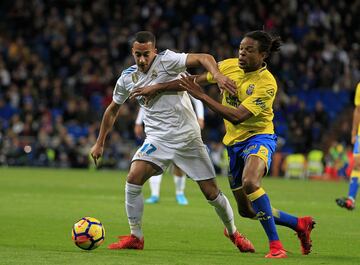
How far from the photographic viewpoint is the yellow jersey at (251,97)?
8.72 meters

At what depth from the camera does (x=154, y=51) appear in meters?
9.32

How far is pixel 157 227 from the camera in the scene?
11641 mm

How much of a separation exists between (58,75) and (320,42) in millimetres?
9132

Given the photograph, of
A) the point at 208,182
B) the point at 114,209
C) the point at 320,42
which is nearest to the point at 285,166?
the point at 320,42

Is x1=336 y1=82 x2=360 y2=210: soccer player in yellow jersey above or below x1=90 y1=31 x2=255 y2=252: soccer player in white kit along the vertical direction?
below

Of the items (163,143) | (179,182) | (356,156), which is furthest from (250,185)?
→ (179,182)

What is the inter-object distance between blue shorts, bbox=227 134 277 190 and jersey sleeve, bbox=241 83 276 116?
0.32m

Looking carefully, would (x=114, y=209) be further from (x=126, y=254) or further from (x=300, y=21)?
(x=300, y=21)

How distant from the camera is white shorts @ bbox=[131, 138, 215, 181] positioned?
30.3ft

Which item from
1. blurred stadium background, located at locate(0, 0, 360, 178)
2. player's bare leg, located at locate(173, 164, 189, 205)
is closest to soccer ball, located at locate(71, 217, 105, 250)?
player's bare leg, located at locate(173, 164, 189, 205)

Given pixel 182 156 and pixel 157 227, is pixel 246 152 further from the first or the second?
pixel 157 227

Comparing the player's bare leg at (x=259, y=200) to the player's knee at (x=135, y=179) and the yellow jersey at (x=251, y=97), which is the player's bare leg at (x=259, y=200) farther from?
the player's knee at (x=135, y=179)

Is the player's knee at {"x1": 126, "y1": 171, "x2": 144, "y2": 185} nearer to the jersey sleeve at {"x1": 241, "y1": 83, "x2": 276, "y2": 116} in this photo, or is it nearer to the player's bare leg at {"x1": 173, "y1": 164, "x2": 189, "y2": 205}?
the jersey sleeve at {"x1": 241, "y1": 83, "x2": 276, "y2": 116}

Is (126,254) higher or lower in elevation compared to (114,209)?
higher
